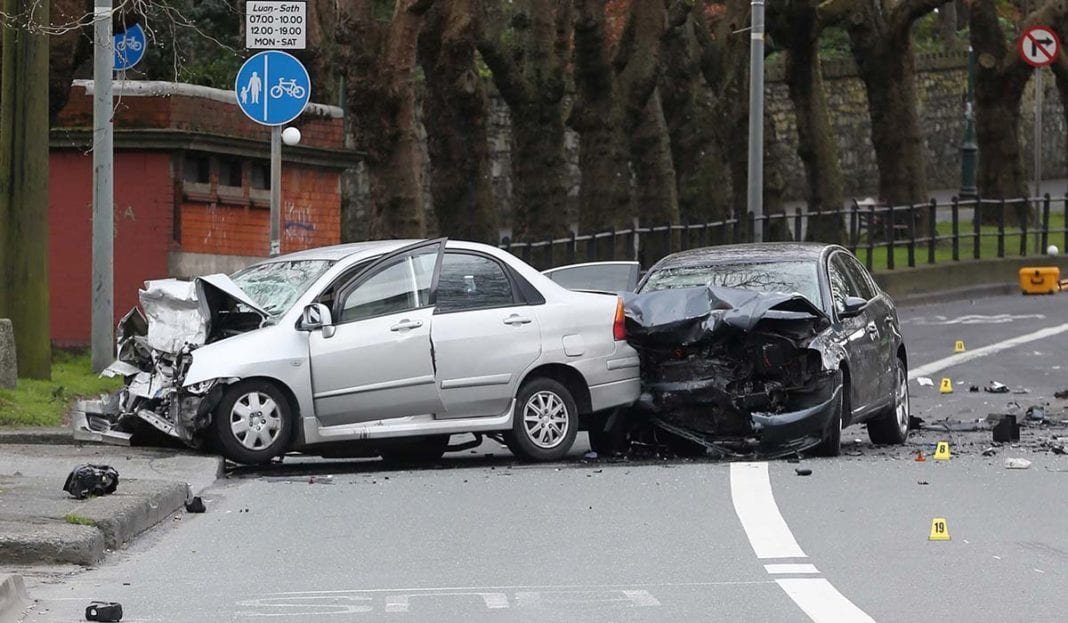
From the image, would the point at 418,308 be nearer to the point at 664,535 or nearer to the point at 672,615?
the point at 664,535

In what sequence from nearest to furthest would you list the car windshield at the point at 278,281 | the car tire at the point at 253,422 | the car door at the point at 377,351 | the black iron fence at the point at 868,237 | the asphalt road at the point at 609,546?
the asphalt road at the point at 609,546 < the car tire at the point at 253,422 < the car door at the point at 377,351 < the car windshield at the point at 278,281 < the black iron fence at the point at 868,237

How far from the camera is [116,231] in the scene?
2219cm

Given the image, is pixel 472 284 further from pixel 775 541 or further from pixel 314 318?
pixel 775 541

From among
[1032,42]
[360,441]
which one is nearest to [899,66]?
[1032,42]

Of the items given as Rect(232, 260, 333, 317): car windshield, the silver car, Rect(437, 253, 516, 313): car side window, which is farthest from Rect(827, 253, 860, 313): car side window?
Rect(232, 260, 333, 317): car windshield

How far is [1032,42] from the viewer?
122 feet

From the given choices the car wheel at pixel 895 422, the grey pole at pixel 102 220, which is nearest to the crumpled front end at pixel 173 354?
the grey pole at pixel 102 220

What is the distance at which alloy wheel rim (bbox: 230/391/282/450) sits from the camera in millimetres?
14078

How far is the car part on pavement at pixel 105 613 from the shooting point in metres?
8.47

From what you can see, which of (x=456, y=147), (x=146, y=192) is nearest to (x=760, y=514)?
(x=146, y=192)

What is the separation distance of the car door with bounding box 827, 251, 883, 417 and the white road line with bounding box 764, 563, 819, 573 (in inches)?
203

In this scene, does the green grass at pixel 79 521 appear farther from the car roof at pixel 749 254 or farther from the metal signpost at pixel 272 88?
the metal signpost at pixel 272 88

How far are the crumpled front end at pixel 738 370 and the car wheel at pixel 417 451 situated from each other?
1.46 metres

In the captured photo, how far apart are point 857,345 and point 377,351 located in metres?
3.48
